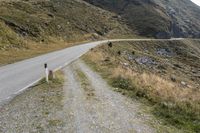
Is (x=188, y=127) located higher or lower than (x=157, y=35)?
higher

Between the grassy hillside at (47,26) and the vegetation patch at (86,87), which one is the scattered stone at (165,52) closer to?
the grassy hillside at (47,26)

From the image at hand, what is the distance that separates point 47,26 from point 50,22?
4.54 meters

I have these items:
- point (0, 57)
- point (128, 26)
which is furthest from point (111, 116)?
point (128, 26)

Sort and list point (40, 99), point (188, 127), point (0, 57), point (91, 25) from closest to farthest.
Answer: point (188, 127)
point (40, 99)
point (0, 57)
point (91, 25)

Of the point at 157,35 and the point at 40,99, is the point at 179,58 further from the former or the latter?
the point at 40,99

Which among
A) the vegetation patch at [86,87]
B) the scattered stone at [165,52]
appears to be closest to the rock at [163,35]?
the scattered stone at [165,52]

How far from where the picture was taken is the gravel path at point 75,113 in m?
11.3

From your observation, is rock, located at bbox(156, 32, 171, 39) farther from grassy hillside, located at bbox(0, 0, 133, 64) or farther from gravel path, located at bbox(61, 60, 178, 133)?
gravel path, located at bbox(61, 60, 178, 133)

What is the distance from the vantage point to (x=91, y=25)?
106 metres

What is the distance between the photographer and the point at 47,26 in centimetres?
7775

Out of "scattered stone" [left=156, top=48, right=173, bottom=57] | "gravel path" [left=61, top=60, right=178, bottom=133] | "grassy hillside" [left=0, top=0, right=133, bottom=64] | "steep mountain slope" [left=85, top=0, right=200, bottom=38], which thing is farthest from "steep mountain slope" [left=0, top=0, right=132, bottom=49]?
"gravel path" [left=61, top=60, right=178, bottom=133]

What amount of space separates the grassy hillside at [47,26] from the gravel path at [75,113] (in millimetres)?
21044

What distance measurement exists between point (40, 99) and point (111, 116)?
14.3 feet

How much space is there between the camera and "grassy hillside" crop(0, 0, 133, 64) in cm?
5472
